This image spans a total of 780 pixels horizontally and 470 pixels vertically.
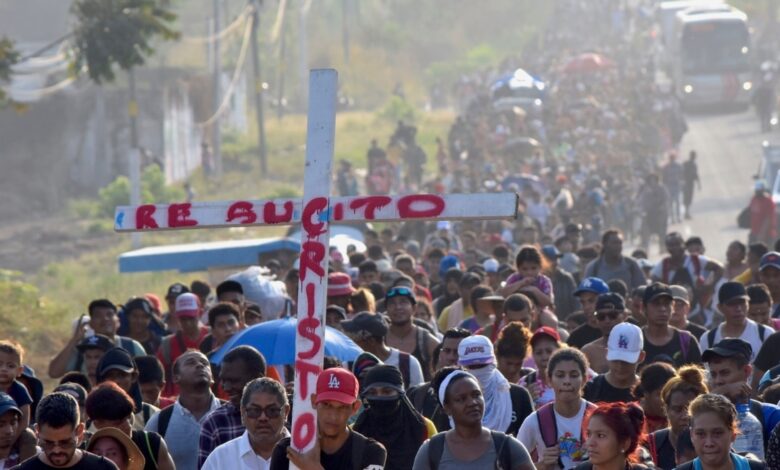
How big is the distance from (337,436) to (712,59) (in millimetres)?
44089

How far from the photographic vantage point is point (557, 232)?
81.7 feet

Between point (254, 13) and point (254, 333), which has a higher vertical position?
point (254, 13)

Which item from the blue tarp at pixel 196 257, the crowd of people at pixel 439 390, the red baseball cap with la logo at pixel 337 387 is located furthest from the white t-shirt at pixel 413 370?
the blue tarp at pixel 196 257

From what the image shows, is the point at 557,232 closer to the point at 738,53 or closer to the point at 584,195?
the point at 584,195

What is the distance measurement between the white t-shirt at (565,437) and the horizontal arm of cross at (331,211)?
2.22 m

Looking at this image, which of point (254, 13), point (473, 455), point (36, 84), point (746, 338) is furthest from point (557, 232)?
point (36, 84)

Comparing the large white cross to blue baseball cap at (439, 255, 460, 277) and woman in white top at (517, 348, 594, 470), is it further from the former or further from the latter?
blue baseball cap at (439, 255, 460, 277)

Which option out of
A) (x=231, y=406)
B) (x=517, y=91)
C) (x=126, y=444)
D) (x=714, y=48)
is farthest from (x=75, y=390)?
(x=714, y=48)

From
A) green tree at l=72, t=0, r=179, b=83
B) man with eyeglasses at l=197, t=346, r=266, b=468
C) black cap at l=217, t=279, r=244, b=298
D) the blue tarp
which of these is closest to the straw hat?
man with eyeglasses at l=197, t=346, r=266, b=468

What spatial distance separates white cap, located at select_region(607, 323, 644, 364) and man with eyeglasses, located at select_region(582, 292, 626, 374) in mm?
1297

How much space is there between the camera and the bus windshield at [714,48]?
4962cm

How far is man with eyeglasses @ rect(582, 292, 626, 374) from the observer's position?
10625 mm

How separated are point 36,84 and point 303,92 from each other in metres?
20.9

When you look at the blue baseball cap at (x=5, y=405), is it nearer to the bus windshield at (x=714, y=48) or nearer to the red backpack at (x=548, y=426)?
the red backpack at (x=548, y=426)
